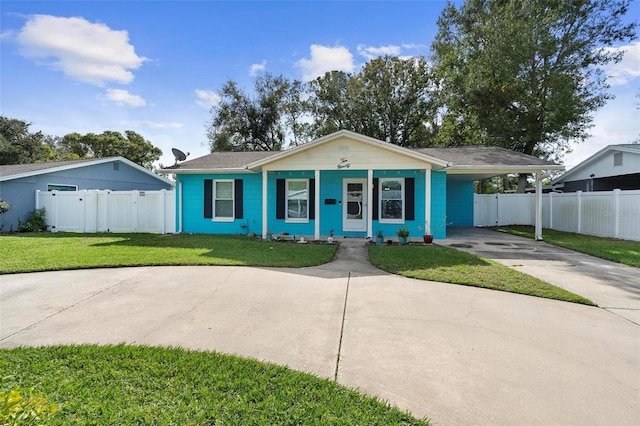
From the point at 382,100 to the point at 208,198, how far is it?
1823 centimetres

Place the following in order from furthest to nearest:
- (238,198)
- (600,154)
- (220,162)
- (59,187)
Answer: (600,154) → (59,187) → (220,162) → (238,198)

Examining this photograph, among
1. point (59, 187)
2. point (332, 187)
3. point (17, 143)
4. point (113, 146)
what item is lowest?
point (332, 187)

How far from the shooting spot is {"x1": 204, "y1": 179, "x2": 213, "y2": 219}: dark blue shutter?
12508 millimetres

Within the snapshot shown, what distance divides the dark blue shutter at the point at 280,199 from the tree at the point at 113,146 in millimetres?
26744

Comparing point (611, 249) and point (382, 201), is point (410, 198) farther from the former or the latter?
point (611, 249)

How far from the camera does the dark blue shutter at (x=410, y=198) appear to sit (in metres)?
11.1

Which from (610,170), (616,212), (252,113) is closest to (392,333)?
(616,212)

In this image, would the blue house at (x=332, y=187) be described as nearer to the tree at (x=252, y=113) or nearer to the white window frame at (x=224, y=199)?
the white window frame at (x=224, y=199)

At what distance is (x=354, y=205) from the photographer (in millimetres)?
11891

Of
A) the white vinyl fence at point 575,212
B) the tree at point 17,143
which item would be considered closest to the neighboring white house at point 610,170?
the white vinyl fence at point 575,212

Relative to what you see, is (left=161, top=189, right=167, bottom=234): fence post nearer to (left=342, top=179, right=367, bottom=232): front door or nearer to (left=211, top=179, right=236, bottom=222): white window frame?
(left=211, top=179, right=236, bottom=222): white window frame

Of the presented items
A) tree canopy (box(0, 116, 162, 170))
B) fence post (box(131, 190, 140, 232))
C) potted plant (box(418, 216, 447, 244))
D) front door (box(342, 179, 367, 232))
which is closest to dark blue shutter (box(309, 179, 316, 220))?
front door (box(342, 179, 367, 232))

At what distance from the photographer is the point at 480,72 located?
18641mm

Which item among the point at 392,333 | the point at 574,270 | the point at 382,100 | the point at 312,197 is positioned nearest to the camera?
the point at 392,333
